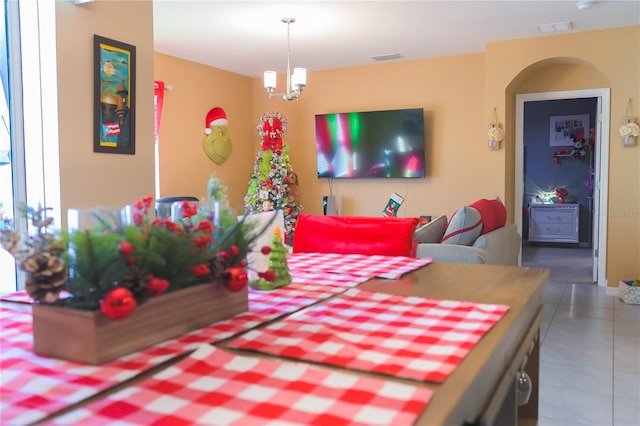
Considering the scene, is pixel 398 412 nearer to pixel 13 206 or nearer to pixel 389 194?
pixel 13 206

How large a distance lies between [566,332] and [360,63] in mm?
3978

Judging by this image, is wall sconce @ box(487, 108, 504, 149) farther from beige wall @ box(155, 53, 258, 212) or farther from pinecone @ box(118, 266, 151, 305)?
pinecone @ box(118, 266, 151, 305)

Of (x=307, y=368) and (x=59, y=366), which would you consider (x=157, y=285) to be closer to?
(x=59, y=366)

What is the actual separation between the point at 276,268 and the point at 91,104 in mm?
2113

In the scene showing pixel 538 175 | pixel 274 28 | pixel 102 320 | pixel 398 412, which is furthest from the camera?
pixel 538 175

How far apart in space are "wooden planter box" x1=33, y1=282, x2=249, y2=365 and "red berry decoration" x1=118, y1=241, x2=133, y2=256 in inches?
4.0

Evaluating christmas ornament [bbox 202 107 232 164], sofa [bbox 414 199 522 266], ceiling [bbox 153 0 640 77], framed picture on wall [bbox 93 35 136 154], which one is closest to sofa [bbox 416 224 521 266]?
sofa [bbox 414 199 522 266]

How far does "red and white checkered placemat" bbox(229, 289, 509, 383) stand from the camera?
34.2 inches

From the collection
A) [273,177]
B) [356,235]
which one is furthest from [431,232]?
[273,177]

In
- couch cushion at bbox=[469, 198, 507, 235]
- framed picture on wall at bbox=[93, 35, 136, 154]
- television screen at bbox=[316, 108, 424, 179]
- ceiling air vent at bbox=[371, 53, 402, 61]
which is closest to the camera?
framed picture on wall at bbox=[93, 35, 136, 154]

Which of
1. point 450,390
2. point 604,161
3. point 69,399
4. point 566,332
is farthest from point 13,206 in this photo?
point 604,161

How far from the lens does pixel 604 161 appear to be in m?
5.51

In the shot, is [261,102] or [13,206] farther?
[261,102]

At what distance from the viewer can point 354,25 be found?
495 cm
